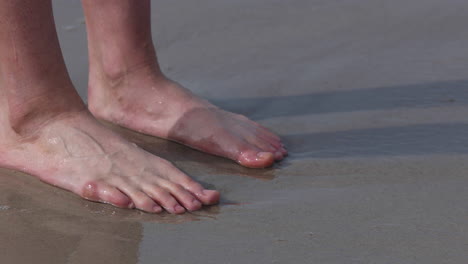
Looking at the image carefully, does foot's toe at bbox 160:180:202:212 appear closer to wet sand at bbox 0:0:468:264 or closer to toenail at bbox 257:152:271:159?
wet sand at bbox 0:0:468:264

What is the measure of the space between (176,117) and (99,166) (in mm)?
396

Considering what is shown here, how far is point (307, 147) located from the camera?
241cm

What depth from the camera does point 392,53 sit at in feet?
9.89

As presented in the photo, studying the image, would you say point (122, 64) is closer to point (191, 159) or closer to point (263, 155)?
point (191, 159)

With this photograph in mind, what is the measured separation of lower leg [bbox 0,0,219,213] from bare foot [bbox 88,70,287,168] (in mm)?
229

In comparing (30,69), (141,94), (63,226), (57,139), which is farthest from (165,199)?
(141,94)

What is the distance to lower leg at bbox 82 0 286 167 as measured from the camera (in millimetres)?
2461

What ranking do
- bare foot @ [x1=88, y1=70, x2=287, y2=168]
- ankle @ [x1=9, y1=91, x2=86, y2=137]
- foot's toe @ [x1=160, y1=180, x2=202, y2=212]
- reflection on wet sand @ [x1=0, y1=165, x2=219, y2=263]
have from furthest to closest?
bare foot @ [x1=88, y1=70, x2=287, y2=168] < ankle @ [x1=9, y1=91, x2=86, y2=137] < foot's toe @ [x1=160, y1=180, x2=202, y2=212] < reflection on wet sand @ [x1=0, y1=165, x2=219, y2=263]

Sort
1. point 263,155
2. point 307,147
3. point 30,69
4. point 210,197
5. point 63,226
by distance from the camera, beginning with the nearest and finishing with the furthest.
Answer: point 63,226, point 210,197, point 30,69, point 263,155, point 307,147

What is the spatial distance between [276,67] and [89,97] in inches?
26.8

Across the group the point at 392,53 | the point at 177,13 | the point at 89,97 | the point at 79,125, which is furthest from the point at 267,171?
the point at 177,13

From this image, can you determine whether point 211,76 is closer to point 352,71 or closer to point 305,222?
point 352,71

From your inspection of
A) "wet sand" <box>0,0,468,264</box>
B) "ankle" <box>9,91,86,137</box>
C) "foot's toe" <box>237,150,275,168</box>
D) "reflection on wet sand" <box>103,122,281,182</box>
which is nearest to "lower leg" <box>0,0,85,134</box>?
"ankle" <box>9,91,86,137</box>

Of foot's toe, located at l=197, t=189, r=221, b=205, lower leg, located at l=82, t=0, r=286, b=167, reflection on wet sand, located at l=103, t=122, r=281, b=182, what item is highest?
lower leg, located at l=82, t=0, r=286, b=167
